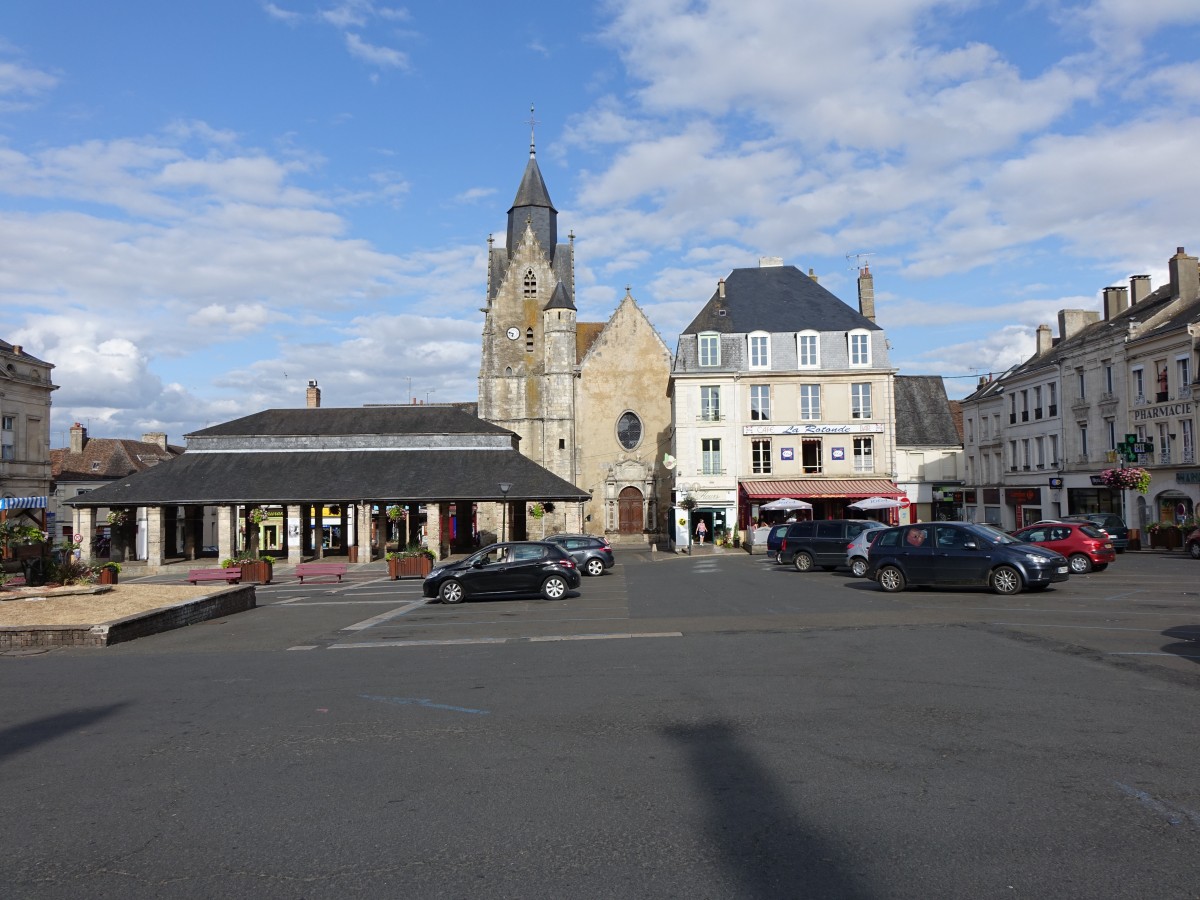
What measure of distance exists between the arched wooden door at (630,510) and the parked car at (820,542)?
2930cm

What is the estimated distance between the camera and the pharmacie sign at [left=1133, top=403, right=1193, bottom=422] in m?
37.9

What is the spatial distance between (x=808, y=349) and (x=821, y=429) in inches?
166

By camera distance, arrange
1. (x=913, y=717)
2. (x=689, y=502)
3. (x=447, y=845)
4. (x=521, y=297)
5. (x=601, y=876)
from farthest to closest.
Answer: (x=521, y=297)
(x=689, y=502)
(x=913, y=717)
(x=447, y=845)
(x=601, y=876)

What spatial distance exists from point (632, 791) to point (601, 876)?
4.52ft

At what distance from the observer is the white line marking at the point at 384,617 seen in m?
16.6

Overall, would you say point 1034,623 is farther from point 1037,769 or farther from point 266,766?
point 266,766

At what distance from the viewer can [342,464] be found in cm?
4216

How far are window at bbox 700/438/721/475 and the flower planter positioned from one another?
2309cm

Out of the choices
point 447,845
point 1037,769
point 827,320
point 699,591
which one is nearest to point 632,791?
point 447,845

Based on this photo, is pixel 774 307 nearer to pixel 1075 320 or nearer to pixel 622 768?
pixel 1075 320

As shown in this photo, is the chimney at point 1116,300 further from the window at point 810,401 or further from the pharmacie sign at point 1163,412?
the window at point 810,401

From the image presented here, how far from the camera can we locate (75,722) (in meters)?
8.65

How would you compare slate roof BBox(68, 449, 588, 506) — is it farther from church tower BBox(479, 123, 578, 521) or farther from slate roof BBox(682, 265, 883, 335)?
church tower BBox(479, 123, 578, 521)

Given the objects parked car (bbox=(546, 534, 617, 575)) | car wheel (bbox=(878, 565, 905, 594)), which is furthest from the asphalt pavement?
parked car (bbox=(546, 534, 617, 575))
